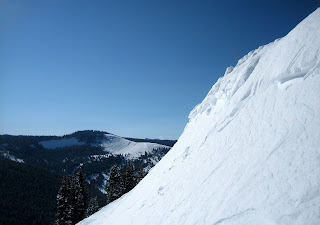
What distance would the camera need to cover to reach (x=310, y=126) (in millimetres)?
7738

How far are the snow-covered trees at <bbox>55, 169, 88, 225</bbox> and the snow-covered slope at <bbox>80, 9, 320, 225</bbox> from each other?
926 inches

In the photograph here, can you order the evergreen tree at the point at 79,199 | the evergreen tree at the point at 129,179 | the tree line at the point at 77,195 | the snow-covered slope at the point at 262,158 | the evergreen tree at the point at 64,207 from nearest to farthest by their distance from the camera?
the snow-covered slope at the point at 262,158, the evergreen tree at the point at 64,207, the tree line at the point at 77,195, the evergreen tree at the point at 79,199, the evergreen tree at the point at 129,179

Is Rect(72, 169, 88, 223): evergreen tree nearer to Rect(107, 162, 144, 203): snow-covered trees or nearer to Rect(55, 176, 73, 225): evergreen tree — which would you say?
Rect(55, 176, 73, 225): evergreen tree

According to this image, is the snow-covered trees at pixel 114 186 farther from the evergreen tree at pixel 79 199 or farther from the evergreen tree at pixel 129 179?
the evergreen tree at pixel 79 199

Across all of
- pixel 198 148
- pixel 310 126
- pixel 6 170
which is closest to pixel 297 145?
pixel 310 126

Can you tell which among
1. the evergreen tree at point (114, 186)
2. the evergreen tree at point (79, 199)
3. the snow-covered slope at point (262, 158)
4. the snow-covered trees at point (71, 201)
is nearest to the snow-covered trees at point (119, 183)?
the evergreen tree at point (114, 186)

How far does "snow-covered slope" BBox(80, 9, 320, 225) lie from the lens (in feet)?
20.9

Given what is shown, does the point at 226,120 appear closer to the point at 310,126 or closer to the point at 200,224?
the point at 310,126

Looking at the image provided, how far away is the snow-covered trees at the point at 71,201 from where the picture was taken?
33844 millimetres

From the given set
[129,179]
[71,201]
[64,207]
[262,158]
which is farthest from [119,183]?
[262,158]

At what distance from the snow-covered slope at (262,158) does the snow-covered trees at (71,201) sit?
23.5 meters

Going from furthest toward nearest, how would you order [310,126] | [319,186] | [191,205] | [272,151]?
1. [191,205]
2. [272,151]
3. [310,126]
4. [319,186]

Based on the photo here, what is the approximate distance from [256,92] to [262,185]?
833 cm

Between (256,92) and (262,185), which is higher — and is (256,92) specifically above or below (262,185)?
above
